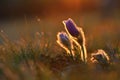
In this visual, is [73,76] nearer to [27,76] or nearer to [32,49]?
[27,76]

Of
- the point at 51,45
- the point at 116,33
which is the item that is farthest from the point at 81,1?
the point at 51,45

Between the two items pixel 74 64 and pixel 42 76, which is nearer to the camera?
pixel 42 76

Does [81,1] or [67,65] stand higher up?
[67,65]

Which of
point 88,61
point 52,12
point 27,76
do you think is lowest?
point 52,12

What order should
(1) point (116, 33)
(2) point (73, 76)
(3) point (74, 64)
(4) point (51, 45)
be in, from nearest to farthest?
(2) point (73, 76)
(3) point (74, 64)
(4) point (51, 45)
(1) point (116, 33)
